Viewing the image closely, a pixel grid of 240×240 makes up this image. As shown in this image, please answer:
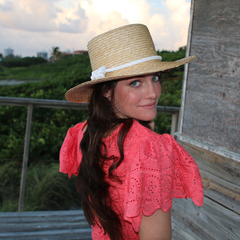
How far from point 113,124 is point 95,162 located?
205 millimetres

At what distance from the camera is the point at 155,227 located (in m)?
0.88

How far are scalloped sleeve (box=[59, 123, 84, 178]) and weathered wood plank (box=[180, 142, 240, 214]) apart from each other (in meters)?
0.92

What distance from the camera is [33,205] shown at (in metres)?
2.88

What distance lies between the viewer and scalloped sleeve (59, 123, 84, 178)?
53.0 inches

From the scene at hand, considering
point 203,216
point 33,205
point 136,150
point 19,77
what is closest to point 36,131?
point 33,205

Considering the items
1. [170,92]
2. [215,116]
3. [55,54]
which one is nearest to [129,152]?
[215,116]

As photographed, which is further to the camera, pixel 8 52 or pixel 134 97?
pixel 8 52

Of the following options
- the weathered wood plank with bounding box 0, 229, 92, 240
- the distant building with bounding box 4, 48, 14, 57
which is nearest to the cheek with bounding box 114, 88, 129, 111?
the weathered wood plank with bounding box 0, 229, 92, 240

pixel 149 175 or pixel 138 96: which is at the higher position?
pixel 138 96

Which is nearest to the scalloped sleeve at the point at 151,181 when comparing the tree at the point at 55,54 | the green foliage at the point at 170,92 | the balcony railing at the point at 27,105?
the balcony railing at the point at 27,105

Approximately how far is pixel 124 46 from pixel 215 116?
0.88 meters

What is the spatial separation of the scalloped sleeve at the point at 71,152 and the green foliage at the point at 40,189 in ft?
5.74

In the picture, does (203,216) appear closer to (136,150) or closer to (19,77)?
(136,150)

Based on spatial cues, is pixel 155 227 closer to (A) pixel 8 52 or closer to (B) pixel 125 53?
(B) pixel 125 53
